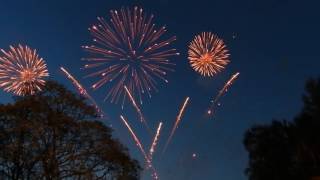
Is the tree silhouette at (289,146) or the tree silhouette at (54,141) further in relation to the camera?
the tree silhouette at (289,146)

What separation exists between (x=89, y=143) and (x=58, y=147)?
2037 millimetres

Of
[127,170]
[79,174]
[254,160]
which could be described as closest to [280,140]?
[254,160]

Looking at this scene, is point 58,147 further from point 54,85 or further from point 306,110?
point 306,110

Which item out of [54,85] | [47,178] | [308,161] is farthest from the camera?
[308,161]

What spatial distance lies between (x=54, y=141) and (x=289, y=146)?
22.6 metres

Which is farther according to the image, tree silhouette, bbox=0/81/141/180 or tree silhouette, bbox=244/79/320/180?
tree silhouette, bbox=244/79/320/180

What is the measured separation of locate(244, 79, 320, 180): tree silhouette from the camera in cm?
4953

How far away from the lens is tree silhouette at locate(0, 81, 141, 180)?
36812mm

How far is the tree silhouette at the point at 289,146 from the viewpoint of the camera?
4953cm

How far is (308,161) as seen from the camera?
1941 inches

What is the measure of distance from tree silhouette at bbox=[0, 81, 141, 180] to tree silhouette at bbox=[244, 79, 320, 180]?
15.1m

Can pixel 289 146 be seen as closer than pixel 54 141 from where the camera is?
No

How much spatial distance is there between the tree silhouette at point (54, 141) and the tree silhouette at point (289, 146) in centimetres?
1508

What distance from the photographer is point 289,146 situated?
51.8 meters
